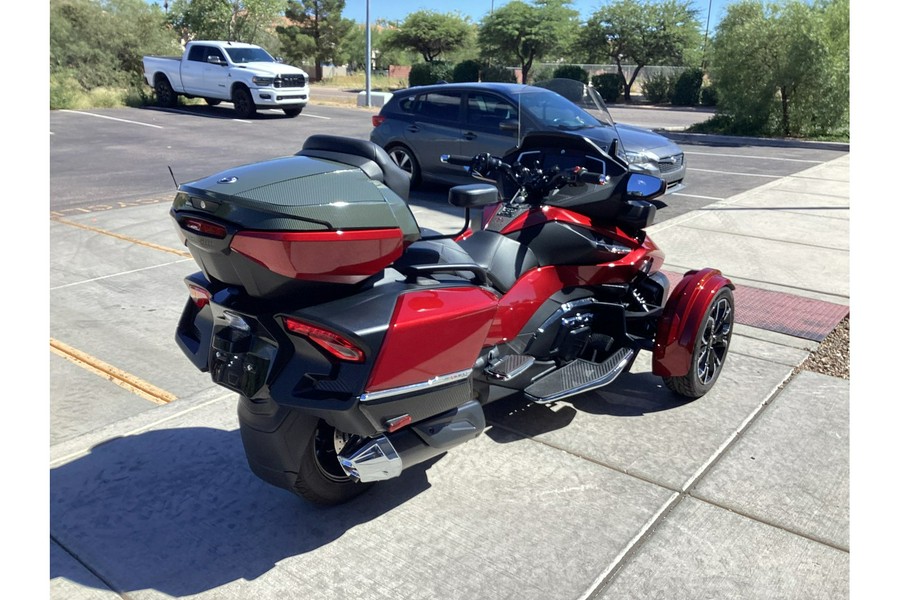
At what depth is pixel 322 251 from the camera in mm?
2688

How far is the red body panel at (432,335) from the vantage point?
2.82m

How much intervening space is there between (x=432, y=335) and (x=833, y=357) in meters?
3.44

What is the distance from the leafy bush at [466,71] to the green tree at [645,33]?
7.89 m

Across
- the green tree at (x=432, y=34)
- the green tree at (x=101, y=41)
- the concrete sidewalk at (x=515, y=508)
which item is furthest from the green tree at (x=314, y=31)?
the concrete sidewalk at (x=515, y=508)

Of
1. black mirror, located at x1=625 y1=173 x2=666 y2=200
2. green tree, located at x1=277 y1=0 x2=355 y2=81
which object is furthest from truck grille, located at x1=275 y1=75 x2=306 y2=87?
green tree, located at x1=277 y1=0 x2=355 y2=81

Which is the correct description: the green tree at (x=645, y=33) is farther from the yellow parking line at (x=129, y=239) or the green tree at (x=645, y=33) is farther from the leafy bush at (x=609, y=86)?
the yellow parking line at (x=129, y=239)

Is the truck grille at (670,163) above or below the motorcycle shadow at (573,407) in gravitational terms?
above

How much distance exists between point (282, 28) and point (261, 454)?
186 ft

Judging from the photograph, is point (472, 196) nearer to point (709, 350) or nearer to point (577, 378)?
point (577, 378)

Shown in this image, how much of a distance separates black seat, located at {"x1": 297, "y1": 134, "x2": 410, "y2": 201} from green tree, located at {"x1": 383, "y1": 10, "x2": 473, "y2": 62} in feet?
155

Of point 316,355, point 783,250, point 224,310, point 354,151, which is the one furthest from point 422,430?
point 783,250

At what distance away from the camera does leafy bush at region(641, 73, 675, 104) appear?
123 ft

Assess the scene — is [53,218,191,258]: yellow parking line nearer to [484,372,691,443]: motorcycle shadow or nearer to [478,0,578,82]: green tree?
[484,372,691,443]: motorcycle shadow
